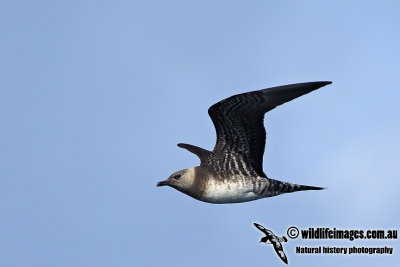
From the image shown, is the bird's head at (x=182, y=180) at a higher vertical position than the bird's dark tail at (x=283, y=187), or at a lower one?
higher

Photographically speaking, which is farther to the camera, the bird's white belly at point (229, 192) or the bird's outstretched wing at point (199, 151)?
the bird's outstretched wing at point (199, 151)

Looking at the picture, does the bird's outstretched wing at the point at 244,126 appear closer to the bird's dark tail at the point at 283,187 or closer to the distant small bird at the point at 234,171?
the distant small bird at the point at 234,171

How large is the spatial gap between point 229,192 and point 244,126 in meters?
1.69

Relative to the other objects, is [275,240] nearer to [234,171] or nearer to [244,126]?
[234,171]

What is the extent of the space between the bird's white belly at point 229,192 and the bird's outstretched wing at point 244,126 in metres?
0.32

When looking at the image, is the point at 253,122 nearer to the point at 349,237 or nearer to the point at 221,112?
the point at 221,112

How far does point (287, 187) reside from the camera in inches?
673

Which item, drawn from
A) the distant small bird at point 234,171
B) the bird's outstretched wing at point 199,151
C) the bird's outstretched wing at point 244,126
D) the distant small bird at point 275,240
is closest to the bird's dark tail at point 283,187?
the distant small bird at point 234,171

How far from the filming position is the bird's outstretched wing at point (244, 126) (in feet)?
51.6

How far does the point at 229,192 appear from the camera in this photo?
17047 mm

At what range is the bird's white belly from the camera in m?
17.0

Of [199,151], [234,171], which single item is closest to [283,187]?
[234,171]

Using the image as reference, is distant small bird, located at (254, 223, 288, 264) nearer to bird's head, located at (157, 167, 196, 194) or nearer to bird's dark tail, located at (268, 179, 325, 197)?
bird's dark tail, located at (268, 179, 325, 197)

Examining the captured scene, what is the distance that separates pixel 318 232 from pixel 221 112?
4227 mm
